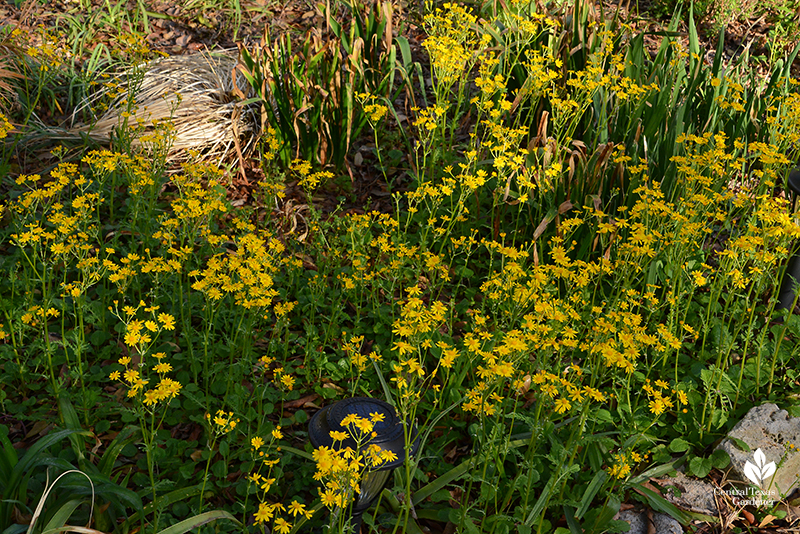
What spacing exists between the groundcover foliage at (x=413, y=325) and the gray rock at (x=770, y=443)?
81 millimetres

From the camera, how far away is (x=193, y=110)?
14.6 feet

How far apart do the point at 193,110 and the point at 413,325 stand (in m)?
3.10

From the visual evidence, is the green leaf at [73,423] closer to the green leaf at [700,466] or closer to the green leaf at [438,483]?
the green leaf at [438,483]

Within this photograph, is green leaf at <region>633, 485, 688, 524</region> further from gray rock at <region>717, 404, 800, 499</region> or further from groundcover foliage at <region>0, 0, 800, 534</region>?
gray rock at <region>717, 404, 800, 499</region>

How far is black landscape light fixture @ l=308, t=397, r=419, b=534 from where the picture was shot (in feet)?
6.08

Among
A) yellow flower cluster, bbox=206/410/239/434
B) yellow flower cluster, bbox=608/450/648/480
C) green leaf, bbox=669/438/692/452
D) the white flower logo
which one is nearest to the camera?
yellow flower cluster, bbox=206/410/239/434

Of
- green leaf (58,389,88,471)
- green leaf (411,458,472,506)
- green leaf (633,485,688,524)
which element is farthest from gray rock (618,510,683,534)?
green leaf (58,389,88,471)

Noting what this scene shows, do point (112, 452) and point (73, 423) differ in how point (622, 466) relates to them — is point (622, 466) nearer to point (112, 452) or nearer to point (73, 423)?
point (112, 452)

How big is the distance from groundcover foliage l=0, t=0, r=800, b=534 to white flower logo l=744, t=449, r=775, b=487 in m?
0.10

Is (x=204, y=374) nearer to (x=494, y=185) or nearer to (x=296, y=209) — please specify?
(x=296, y=209)

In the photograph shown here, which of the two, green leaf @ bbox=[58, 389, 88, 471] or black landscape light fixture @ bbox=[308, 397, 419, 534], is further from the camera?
green leaf @ bbox=[58, 389, 88, 471]

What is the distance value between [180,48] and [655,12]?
454cm

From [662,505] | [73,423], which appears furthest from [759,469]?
[73,423]

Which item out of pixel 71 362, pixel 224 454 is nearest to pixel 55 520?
pixel 224 454
